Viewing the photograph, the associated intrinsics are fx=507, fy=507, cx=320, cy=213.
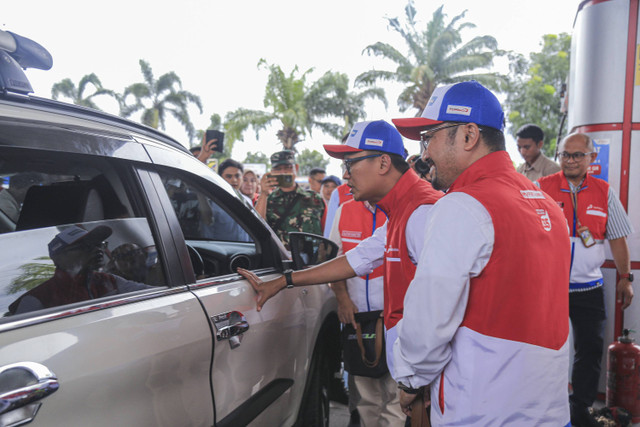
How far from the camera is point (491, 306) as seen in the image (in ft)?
4.97

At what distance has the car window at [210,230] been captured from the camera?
2.13 metres

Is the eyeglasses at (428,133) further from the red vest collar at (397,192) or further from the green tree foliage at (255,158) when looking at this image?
the green tree foliage at (255,158)

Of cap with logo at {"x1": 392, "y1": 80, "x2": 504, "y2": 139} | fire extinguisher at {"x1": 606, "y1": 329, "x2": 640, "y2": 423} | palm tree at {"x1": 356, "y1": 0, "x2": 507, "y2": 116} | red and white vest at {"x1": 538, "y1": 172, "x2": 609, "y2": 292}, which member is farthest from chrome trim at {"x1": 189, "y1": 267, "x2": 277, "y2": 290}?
palm tree at {"x1": 356, "y1": 0, "x2": 507, "y2": 116}

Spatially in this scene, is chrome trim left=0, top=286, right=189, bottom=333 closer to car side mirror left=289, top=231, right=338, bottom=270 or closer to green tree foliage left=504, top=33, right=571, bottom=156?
car side mirror left=289, top=231, right=338, bottom=270

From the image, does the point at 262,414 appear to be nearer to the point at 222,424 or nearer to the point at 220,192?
the point at 222,424

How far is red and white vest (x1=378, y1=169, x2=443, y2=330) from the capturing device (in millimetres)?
2162

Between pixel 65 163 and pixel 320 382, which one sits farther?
pixel 320 382

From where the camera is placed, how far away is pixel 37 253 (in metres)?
1.39

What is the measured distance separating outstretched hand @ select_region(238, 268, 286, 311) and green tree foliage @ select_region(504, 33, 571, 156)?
24.2m

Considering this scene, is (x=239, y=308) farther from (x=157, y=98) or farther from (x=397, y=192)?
(x=157, y=98)

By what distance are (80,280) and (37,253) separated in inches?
5.7

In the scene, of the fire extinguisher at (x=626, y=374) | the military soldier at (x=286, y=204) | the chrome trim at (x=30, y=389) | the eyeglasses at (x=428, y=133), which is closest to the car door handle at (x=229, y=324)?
the chrome trim at (x=30, y=389)

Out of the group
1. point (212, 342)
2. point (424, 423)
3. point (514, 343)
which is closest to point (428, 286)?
point (514, 343)

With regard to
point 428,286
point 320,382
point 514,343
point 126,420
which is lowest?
point 320,382
